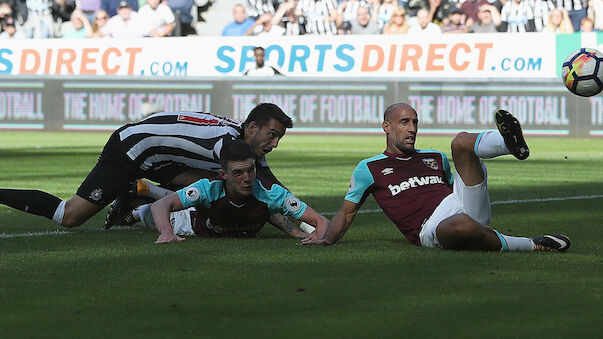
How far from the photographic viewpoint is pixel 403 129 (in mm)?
7898

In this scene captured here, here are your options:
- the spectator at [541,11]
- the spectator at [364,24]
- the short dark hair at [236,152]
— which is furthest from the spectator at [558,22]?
the short dark hair at [236,152]

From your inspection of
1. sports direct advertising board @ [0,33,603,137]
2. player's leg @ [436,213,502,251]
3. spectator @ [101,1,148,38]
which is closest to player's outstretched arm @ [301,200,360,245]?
player's leg @ [436,213,502,251]

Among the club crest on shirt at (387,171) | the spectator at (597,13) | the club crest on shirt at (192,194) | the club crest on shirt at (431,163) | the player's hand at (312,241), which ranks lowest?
the player's hand at (312,241)

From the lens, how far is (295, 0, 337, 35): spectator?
2856 centimetres

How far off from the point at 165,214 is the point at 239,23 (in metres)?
21.6

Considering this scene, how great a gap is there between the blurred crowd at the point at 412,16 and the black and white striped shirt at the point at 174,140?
1789cm

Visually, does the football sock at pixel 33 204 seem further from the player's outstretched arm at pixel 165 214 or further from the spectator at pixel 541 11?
the spectator at pixel 541 11

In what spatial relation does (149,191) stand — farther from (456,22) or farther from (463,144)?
(456,22)

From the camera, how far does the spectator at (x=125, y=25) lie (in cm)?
2973

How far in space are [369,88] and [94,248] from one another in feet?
57.9

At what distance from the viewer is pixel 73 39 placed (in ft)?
96.8

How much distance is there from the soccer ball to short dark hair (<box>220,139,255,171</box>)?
3083 mm

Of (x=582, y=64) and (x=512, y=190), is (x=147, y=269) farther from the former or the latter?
(x=512, y=190)

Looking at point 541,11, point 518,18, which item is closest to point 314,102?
point 518,18
